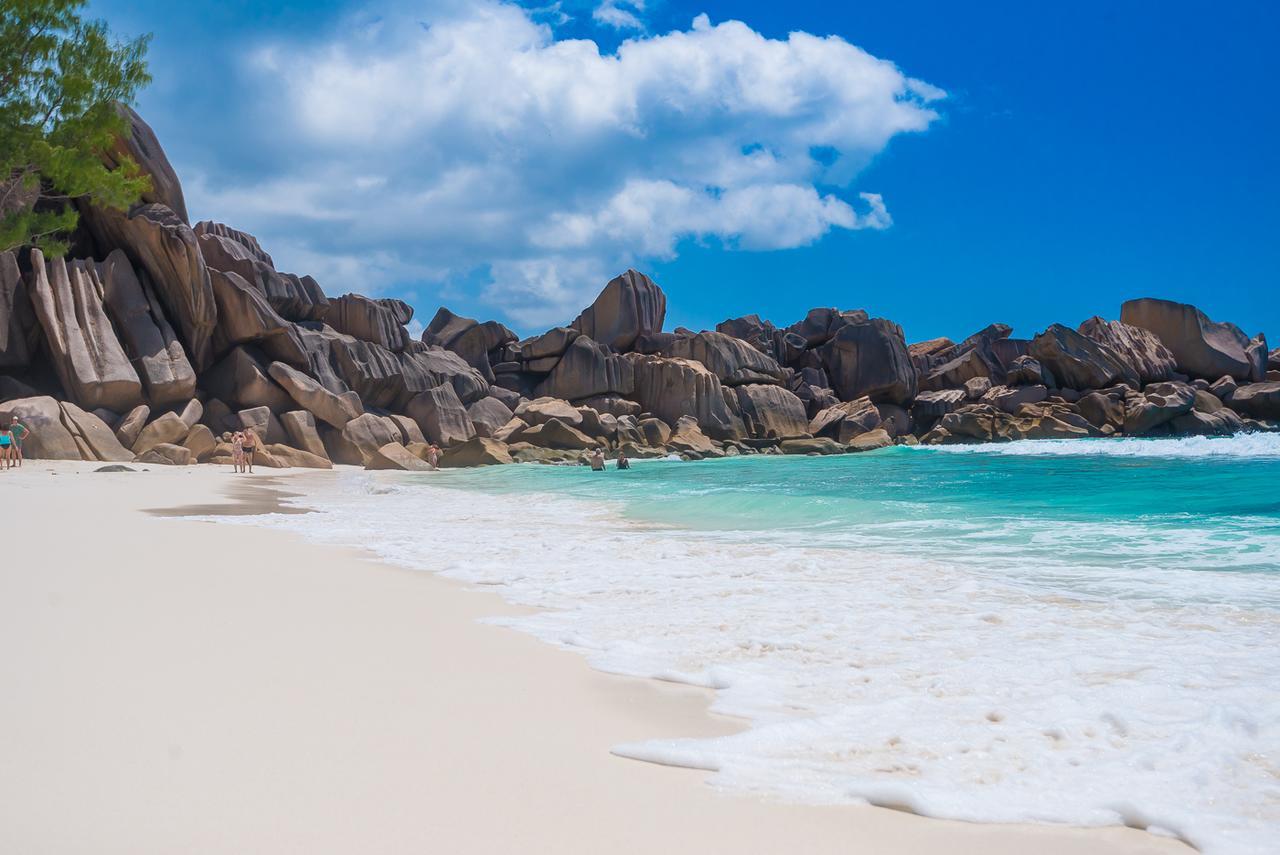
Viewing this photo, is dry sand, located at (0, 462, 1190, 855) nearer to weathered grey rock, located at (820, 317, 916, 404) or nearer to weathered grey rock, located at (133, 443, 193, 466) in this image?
weathered grey rock, located at (133, 443, 193, 466)

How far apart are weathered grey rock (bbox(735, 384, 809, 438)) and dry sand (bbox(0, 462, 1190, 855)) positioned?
46904 mm

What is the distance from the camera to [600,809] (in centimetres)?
230

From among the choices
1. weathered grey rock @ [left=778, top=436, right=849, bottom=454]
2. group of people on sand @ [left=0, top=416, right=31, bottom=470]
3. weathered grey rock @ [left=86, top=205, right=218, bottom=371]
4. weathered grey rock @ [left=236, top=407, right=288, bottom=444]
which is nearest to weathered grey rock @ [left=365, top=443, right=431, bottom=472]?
weathered grey rock @ [left=236, top=407, right=288, bottom=444]

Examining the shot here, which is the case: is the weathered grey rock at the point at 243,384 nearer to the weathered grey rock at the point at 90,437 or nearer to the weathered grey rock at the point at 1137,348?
the weathered grey rock at the point at 90,437

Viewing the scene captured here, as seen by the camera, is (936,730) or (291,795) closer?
(291,795)

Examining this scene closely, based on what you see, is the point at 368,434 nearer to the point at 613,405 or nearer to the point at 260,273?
the point at 260,273

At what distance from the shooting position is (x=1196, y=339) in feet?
182

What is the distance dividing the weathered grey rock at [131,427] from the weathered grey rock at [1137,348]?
53.8 metres

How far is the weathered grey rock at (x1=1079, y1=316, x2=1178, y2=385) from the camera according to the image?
54.1m

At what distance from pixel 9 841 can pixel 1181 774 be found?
3241 mm

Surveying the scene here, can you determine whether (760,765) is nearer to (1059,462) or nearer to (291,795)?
(291,795)

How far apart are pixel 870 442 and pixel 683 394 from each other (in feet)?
38.3

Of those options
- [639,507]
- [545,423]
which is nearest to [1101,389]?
[545,423]

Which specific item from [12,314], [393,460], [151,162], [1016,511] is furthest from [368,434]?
[1016,511]
